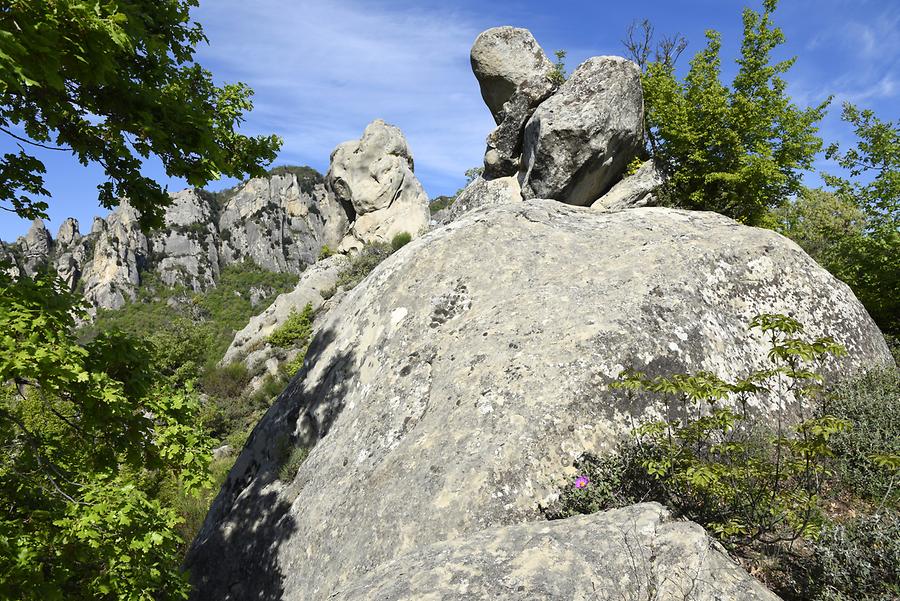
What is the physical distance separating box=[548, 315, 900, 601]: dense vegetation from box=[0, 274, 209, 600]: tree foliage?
15.4 feet

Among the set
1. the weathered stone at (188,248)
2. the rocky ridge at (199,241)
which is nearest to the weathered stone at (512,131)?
the rocky ridge at (199,241)

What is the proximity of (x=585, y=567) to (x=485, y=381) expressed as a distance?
370 centimetres

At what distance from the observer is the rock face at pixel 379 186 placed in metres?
41.7

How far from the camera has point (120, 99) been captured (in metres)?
5.86

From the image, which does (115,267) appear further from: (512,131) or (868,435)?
(868,435)

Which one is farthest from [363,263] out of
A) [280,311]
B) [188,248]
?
[188,248]

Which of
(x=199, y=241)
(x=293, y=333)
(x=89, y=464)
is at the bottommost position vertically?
(x=89, y=464)

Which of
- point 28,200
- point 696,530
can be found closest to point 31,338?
point 28,200

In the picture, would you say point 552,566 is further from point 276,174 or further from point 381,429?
point 276,174

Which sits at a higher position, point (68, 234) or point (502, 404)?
point (68, 234)

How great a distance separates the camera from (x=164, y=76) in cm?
664

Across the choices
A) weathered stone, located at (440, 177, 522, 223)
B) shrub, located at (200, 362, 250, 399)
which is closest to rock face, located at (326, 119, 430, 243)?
shrub, located at (200, 362, 250, 399)

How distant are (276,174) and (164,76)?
147626 millimetres

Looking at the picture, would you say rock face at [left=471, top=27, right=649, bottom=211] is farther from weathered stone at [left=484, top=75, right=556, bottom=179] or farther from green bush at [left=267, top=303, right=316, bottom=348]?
green bush at [left=267, top=303, right=316, bottom=348]
